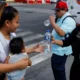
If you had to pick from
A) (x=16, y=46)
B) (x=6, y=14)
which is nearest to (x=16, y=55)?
(x=16, y=46)

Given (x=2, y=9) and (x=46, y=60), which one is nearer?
(x=2, y=9)

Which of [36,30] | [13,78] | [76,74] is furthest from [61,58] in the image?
[36,30]

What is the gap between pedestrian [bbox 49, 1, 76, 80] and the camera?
15.5ft

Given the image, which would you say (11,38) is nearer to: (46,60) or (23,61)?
(23,61)

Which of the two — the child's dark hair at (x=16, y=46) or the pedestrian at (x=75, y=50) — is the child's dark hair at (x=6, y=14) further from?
the pedestrian at (x=75, y=50)

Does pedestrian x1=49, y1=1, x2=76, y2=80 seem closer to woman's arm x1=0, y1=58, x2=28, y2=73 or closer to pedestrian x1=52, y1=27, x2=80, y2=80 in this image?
pedestrian x1=52, y1=27, x2=80, y2=80

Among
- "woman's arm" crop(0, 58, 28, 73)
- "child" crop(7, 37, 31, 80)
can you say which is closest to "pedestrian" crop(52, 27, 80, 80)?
"child" crop(7, 37, 31, 80)

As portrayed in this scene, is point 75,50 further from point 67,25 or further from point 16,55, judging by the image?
point 16,55

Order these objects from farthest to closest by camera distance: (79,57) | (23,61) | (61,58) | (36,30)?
(36,30)
(61,58)
(79,57)
(23,61)

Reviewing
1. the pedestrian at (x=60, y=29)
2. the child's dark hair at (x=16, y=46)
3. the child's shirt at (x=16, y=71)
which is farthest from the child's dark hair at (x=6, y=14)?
the pedestrian at (x=60, y=29)

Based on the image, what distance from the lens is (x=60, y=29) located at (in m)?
4.67

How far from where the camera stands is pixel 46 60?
8.07 m

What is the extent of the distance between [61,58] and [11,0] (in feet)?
94.8

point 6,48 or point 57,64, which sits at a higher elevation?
point 6,48
